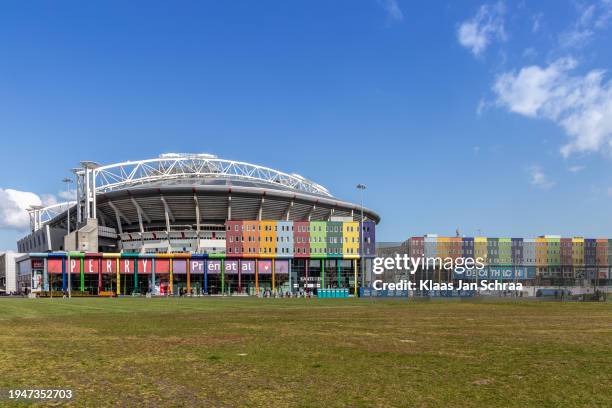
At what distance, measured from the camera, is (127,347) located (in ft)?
55.8

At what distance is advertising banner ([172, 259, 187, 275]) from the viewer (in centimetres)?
11038

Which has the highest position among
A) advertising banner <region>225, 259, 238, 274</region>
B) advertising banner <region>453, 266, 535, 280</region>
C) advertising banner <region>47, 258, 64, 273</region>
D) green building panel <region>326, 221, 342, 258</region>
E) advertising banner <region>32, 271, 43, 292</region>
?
green building panel <region>326, 221, 342, 258</region>

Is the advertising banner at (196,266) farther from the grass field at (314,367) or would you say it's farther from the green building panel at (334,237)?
the grass field at (314,367)

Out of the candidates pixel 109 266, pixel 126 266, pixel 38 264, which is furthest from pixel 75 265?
pixel 126 266

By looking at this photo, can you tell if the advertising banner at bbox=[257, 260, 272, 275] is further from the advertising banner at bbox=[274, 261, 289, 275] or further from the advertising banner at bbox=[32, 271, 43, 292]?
the advertising banner at bbox=[32, 271, 43, 292]

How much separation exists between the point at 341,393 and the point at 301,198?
398 feet

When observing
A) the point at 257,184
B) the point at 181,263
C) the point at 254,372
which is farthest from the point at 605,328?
the point at 257,184

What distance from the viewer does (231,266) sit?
371ft

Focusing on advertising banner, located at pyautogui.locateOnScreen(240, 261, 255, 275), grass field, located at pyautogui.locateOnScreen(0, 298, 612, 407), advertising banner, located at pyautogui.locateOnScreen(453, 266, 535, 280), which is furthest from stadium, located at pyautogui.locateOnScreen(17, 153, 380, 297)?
grass field, located at pyautogui.locateOnScreen(0, 298, 612, 407)

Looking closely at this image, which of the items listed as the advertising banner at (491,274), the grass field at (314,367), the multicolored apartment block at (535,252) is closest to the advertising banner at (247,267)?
the advertising banner at (491,274)

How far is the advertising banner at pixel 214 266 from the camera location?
11181 cm

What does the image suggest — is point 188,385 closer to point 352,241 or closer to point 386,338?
point 386,338

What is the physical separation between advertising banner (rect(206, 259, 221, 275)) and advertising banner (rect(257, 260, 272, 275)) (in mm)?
8498

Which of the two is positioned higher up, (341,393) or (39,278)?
(341,393)
